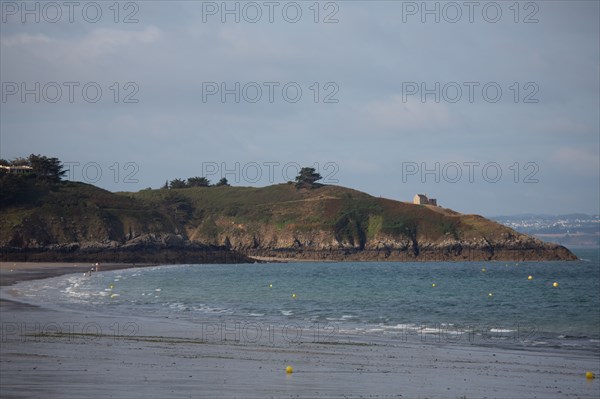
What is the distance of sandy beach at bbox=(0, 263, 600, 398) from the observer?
16203mm

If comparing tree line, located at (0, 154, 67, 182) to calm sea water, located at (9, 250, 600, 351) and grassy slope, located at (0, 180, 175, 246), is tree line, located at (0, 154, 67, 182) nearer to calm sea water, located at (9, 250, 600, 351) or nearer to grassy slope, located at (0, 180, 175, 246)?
grassy slope, located at (0, 180, 175, 246)

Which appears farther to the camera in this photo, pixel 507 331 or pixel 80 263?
pixel 80 263

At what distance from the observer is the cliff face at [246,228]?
115m

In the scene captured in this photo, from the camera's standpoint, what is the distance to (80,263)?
106 m

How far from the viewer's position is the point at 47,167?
143 meters

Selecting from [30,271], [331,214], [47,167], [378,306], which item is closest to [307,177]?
[331,214]

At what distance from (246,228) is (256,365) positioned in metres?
144

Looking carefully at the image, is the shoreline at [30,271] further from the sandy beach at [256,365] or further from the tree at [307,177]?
the tree at [307,177]

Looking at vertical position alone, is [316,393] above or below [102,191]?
below

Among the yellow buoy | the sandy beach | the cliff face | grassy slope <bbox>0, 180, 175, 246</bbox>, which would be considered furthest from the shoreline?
the yellow buoy

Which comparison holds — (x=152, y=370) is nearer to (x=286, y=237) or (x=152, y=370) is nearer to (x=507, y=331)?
(x=507, y=331)

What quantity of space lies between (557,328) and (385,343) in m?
10.8

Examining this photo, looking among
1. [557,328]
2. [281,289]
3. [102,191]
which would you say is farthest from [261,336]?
[102,191]

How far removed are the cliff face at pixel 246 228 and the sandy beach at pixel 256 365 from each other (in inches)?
3211
